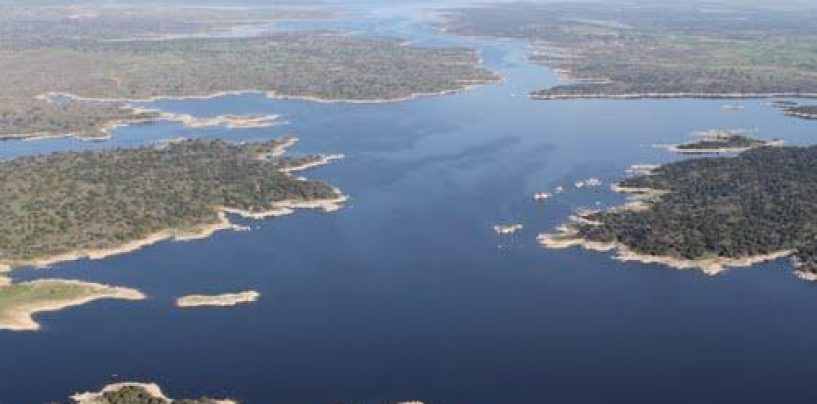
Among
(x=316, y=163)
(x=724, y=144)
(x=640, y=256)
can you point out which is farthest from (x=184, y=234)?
(x=724, y=144)

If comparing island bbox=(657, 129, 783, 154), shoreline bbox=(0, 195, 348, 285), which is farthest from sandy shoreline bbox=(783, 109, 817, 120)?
shoreline bbox=(0, 195, 348, 285)

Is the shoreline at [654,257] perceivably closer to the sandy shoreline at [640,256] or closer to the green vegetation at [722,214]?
the sandy shoreline at [640,256]

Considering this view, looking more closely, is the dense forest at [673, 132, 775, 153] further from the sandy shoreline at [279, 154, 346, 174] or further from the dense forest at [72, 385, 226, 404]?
the dense forest at [72, 385, 226, 404]

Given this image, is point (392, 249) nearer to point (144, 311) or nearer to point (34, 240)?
point (144, 311)

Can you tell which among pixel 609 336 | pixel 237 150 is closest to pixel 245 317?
pixel 609 336

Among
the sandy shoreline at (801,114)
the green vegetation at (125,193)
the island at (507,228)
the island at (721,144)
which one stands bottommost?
the sandy shoreline at (801,114)

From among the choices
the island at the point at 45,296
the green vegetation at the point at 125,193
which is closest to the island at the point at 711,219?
the green vegetation at the point at 125,193
